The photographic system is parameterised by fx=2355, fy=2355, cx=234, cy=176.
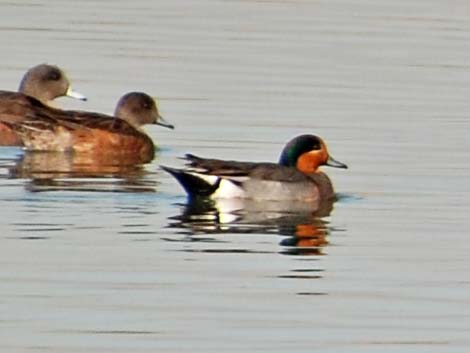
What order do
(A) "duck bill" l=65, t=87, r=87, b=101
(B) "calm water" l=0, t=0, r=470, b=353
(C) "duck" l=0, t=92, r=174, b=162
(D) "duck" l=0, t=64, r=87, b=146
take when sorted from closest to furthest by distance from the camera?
1. (B) "calm water" l=0, t=0, r=470, b=353
2. (C) "duck" l=0, t=92, r=174, b=162
3. (A) "duck bill" l=65, t=87, r=87, b=101
4. (D) "duck" l=0, t=64, r=87, b=146

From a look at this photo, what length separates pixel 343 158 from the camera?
61.4 feet

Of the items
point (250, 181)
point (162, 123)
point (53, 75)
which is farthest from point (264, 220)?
point (53, 75)

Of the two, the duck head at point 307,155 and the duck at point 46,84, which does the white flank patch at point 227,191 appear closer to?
the duck head at point 307,155

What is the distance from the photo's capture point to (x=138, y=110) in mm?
20656

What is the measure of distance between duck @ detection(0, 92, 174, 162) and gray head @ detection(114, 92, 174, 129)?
0.34 metres

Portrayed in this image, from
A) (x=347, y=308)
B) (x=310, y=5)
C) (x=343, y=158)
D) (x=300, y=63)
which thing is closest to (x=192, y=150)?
(x=343, y=158)

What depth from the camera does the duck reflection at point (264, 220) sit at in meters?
15.0

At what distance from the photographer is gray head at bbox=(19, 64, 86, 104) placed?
2161 centimetres

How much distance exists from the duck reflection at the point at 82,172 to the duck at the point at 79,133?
0.11 metres

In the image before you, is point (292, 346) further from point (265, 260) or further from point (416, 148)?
point (416, 148)

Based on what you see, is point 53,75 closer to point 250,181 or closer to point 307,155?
point 307,155

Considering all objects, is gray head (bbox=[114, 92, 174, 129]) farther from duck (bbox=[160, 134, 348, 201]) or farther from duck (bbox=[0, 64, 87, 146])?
duck (bbox=[160, 134, 348, 201])

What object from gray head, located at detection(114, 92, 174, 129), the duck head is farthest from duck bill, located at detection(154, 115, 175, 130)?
the duck head

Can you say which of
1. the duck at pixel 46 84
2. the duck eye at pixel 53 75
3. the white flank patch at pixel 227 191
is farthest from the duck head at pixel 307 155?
the duck eye at pixel 53 75
